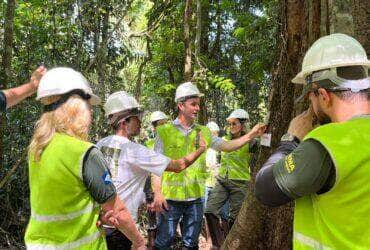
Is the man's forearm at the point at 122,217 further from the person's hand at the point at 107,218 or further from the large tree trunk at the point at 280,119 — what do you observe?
the large tree trunk at the point at 280,119

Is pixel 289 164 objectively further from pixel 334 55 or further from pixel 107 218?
pixel 107 218

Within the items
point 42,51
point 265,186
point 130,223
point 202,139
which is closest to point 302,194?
point 265,186

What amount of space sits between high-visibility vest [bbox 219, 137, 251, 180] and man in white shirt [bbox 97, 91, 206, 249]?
3.78 m

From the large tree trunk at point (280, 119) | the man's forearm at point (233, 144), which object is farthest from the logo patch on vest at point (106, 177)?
the man's forearm at point (233, 144)

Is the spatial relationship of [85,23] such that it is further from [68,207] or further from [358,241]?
[358,241]

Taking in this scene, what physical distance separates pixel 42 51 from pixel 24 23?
0.71 metres

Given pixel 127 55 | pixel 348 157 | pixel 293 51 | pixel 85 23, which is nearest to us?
pixel 348 157

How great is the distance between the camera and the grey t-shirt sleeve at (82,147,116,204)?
254 cm

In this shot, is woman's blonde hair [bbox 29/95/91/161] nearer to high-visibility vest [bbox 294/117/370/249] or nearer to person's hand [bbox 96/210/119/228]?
person's hand [bbox 96/210/119/228]

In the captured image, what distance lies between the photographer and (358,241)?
1817 millimetres

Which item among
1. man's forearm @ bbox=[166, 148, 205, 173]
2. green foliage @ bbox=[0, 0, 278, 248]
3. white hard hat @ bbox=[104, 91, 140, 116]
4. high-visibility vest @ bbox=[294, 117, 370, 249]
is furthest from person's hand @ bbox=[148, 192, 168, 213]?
high-visibility vest @ bbox=[294, 117, 370, 249]

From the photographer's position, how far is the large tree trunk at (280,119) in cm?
397

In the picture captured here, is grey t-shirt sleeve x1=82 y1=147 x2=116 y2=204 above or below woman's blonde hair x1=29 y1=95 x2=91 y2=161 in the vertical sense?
below

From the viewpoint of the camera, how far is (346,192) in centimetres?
179
